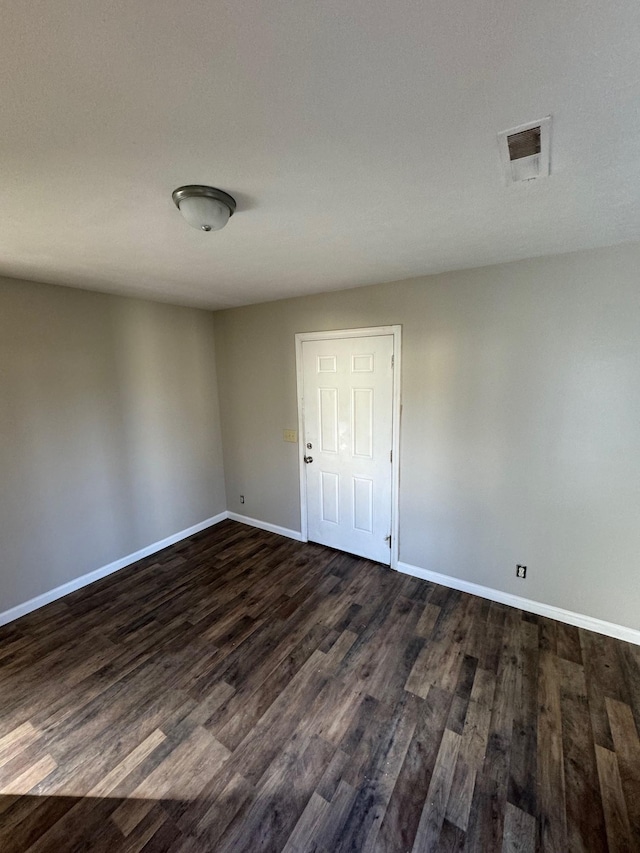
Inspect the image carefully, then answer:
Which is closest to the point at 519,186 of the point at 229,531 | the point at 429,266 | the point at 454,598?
the point at 429,266

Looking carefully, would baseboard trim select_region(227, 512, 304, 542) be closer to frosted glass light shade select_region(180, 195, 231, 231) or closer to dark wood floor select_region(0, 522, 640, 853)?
dark wood floor select_region(0, 522, 640, 853)

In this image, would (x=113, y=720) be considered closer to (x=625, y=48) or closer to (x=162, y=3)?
(x=162, y=3)

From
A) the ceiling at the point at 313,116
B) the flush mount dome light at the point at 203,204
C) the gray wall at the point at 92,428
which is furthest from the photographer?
the gray wall at the point at 92,428

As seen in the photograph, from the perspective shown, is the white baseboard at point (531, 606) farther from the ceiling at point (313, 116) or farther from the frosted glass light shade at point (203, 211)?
the frosted glass light shade at point (203, 211)

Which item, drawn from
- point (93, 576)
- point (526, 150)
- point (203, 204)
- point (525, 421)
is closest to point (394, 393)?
point (525, 421)

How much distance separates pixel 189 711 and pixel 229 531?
2.16 meters

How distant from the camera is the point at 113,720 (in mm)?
1795

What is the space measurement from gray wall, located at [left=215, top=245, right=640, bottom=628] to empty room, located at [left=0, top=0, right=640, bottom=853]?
0.07ft

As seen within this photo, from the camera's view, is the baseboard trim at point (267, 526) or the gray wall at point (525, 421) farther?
the baseboard trim at point (267, 526)

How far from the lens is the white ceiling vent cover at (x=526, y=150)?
1023 mm

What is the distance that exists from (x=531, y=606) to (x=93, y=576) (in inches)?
139

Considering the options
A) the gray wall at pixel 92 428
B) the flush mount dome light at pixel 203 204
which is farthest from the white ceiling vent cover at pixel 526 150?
the gray wall at pixel 92 428

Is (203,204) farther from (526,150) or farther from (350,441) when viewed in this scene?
(350,441)

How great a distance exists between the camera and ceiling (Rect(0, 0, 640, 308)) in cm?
69
